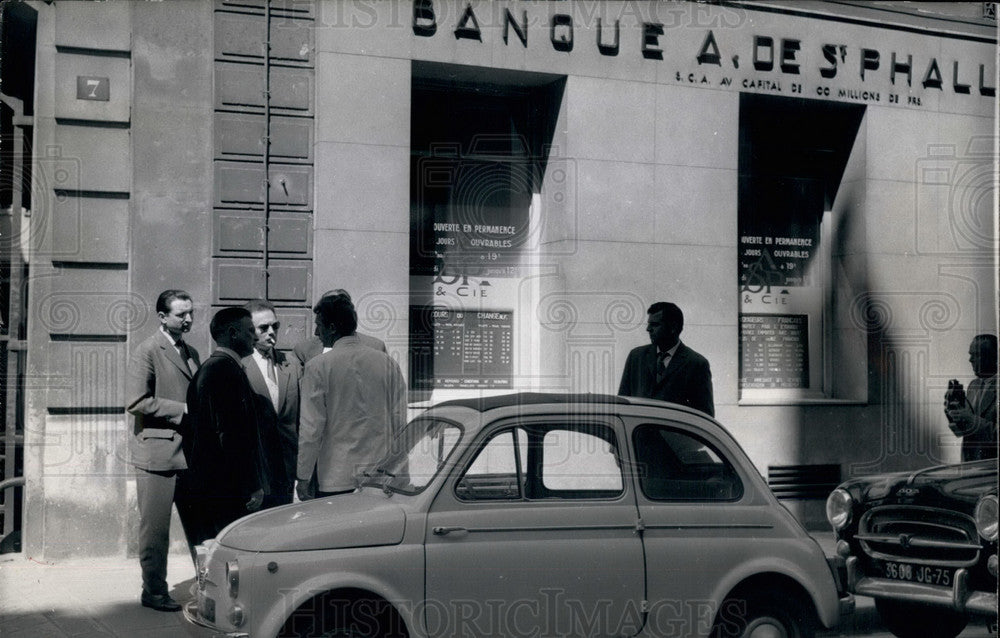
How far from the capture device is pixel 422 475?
5.30m

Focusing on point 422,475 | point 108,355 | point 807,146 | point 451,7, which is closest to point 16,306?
point 108,355

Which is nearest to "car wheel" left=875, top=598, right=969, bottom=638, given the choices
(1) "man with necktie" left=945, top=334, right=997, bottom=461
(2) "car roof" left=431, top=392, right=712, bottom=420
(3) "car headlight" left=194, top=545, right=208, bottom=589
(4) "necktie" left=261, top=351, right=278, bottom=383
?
(1) "man with necktie" left=945, top=334, right=997, bottom=461

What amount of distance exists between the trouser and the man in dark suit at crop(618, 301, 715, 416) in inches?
139

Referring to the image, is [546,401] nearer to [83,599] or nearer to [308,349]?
[308,349]

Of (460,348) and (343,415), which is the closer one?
(343,415)

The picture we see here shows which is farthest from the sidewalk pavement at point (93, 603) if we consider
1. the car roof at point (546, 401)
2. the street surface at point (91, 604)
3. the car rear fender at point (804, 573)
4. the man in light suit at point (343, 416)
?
the car roof at point (546, 401)

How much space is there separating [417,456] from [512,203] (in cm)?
419

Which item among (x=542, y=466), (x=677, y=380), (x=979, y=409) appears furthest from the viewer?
(x=979, y=409)

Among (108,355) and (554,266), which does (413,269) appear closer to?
(554,266)

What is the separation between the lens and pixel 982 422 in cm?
801

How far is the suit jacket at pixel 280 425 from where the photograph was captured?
23.6 ft

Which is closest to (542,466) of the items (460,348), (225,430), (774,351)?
(225,430)

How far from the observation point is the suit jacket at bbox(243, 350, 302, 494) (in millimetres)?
7195

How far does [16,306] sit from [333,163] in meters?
2.93
